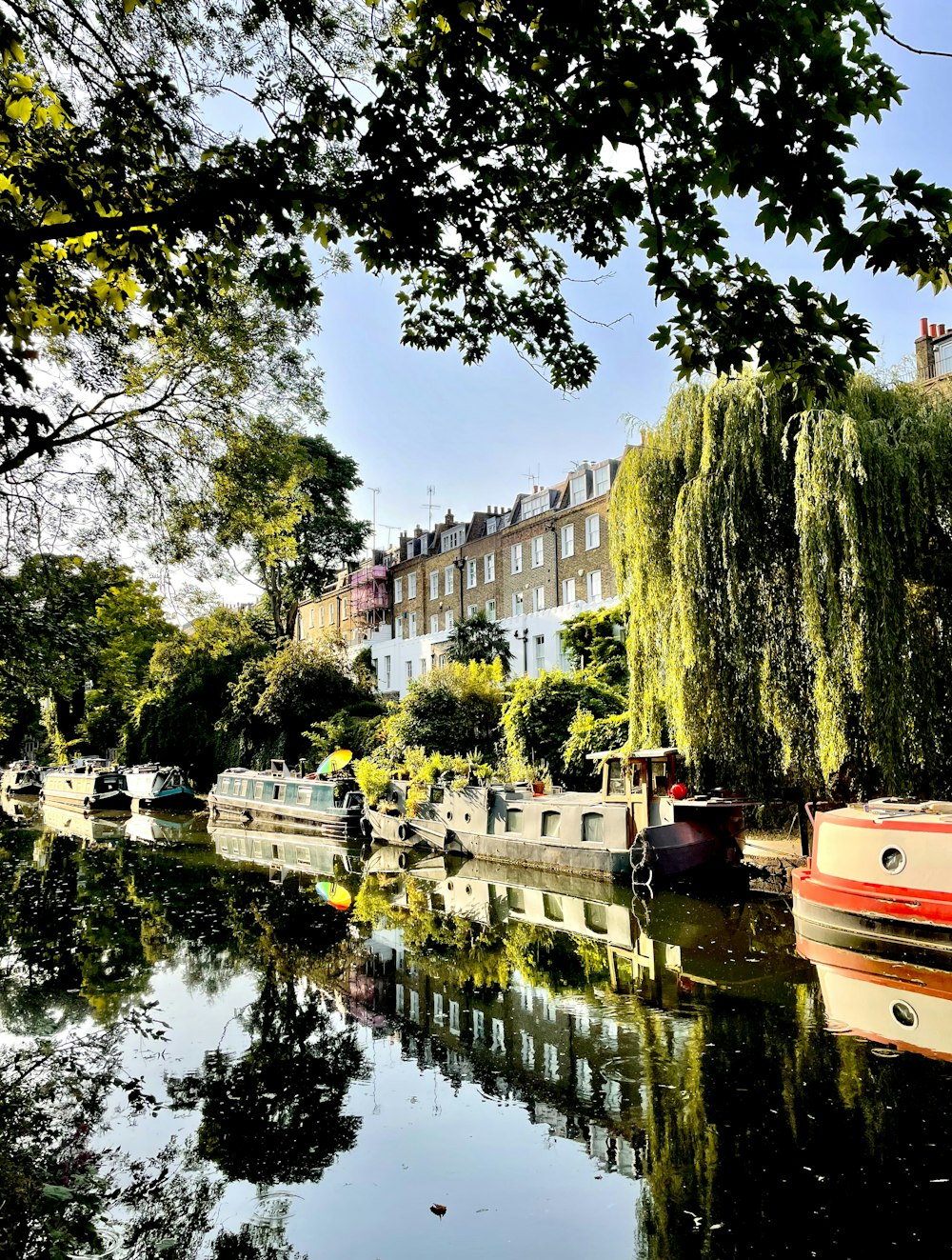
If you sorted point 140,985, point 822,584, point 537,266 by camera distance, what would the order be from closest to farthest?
point 537,266 → point 140,985 → point 822,584

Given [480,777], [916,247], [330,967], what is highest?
Result: [916,247]

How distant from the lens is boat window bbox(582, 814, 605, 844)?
1811cm

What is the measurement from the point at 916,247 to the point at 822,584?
11111 mm

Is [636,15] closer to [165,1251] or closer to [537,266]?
[537,266]

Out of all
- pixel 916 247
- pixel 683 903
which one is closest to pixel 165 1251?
pixel 916 247

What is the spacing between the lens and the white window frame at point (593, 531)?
107ft

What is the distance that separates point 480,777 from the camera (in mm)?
24250

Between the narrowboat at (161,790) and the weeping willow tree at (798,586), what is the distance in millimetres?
26144

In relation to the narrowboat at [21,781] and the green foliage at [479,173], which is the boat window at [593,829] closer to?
the green foliage at [479,173]

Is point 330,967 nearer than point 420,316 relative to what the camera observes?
No

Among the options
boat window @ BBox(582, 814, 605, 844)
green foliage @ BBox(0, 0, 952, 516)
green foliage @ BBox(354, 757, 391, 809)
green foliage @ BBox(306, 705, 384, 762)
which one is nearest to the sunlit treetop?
green foliage @ BBox(0, 0, 952, 516)

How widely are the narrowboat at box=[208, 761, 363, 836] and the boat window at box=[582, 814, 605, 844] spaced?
33.7ft

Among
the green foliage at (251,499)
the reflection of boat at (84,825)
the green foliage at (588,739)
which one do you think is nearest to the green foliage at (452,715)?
the green foliage at (588,739)

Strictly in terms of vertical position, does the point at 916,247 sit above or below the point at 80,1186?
above
